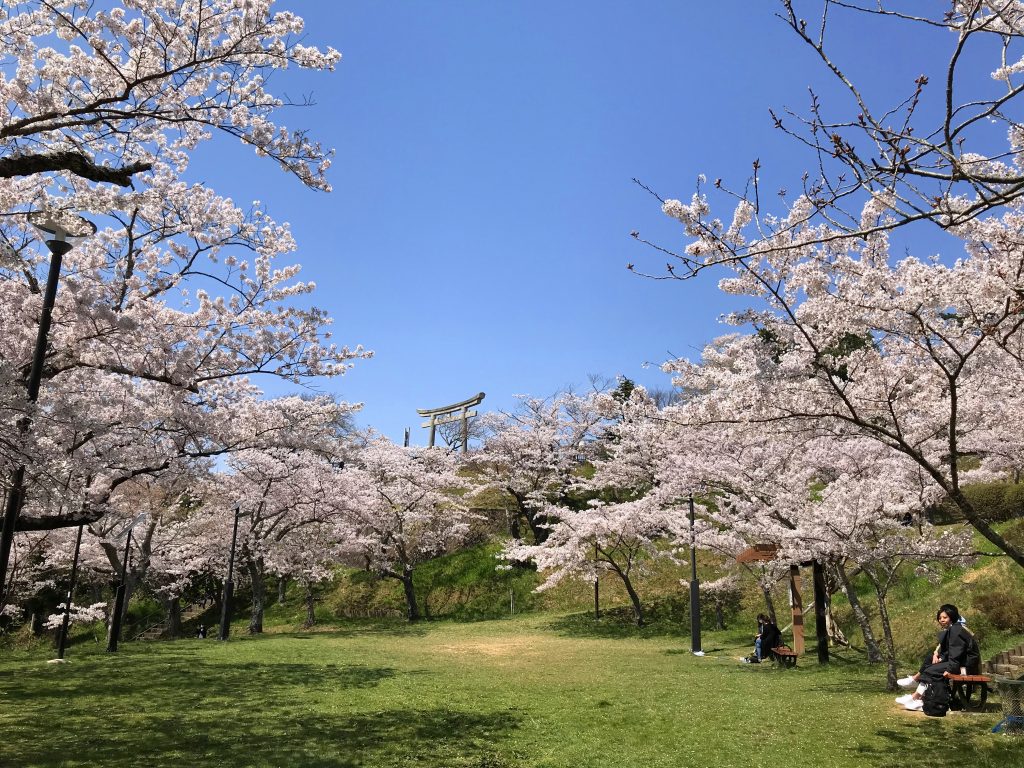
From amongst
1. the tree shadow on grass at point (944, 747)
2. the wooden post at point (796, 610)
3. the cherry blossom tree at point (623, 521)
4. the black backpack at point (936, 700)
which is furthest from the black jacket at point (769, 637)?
the tree shadow on grass at point (944, 747)

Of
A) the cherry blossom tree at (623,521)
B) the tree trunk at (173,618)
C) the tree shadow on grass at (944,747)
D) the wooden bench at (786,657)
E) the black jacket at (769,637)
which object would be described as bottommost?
the tree trunk at (173,618)

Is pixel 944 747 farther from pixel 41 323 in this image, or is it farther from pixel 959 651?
pixel 41 323

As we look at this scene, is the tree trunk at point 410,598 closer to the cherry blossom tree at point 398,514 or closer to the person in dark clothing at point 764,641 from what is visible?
the cherry blossom tree at point 398,514

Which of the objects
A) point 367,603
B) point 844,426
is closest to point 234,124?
point 844,426

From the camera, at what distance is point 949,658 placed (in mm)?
8266

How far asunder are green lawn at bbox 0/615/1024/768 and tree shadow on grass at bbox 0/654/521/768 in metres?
0.03

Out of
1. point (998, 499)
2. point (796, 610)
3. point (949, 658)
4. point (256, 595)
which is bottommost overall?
point (256, 595)

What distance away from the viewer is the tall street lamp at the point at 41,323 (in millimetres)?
7133

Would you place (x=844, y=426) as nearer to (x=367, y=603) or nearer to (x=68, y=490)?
(x=68, y=490)

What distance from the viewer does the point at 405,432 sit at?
61188mm

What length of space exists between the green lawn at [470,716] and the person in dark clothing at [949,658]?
39 centimetres

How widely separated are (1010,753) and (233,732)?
7959 millimetres

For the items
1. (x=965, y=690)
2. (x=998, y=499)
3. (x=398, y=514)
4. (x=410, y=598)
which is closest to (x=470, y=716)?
(x=965, y=690)

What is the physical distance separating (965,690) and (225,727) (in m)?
9.50
